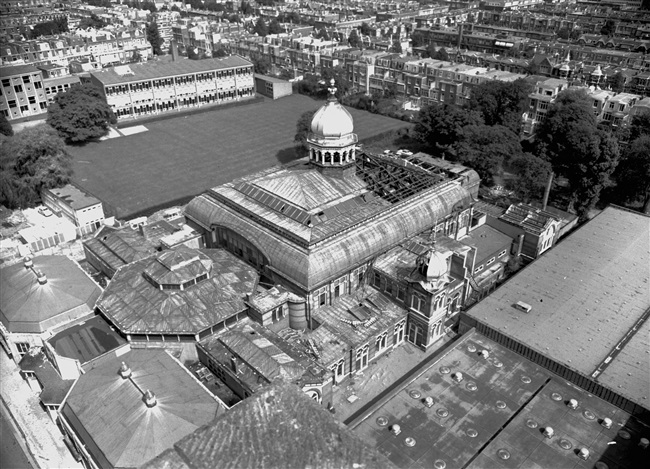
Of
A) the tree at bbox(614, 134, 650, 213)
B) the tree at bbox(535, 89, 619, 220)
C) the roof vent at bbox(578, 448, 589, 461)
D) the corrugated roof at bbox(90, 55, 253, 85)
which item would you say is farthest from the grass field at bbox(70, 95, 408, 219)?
the roof vent at bbox(578, 448, 589, 461)

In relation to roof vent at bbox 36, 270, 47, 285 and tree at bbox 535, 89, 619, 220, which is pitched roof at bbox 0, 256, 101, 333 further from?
tree at bbox 535, 89, 619, 220

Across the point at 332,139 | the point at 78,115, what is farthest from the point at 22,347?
the point at 78,115

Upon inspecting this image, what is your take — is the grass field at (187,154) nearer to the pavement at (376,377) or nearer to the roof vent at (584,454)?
the pavement at (376,377)

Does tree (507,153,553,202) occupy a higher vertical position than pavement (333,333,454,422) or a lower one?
higher

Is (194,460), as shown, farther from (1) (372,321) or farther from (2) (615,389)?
(2) (615,389)

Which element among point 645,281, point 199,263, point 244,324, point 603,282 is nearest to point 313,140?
point 199,263

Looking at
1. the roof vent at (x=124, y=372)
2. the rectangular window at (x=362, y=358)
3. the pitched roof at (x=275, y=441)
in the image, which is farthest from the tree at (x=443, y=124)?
the pitched roof at (x=275, y=441)
